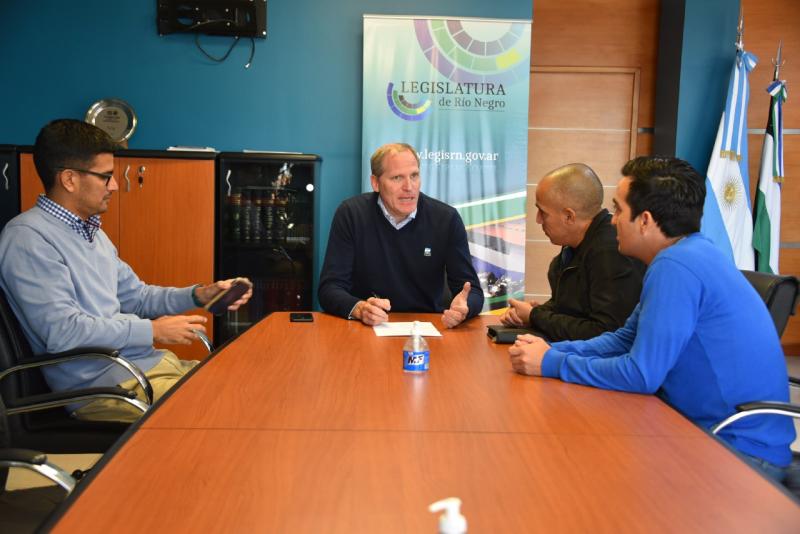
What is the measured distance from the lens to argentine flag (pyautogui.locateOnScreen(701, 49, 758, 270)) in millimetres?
4965

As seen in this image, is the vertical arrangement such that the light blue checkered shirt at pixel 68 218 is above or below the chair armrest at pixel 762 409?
above

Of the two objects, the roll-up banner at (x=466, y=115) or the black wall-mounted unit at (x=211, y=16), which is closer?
the roll-up banner at (x=466, y=115)

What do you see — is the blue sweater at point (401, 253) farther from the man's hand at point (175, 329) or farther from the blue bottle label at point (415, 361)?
the blue bottle label at point (415, 361)

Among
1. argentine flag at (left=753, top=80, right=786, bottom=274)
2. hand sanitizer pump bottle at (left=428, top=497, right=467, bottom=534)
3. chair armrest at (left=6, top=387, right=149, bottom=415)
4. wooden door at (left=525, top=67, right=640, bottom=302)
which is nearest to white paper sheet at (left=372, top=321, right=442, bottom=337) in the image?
chair armrest at (left=6, top=387, right=149, bottom=415)

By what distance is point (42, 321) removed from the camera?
2232 mm

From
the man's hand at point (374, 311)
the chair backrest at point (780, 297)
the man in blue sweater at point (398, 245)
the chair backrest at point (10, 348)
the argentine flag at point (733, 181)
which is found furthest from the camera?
the argentine flag at point (733, 181)

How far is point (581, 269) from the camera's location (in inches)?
99.3

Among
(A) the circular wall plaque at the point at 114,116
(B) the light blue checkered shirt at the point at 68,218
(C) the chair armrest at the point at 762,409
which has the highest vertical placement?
(A) the circular wall plaque at the point at 114,116

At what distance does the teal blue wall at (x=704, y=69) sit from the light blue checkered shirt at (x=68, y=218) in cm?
417

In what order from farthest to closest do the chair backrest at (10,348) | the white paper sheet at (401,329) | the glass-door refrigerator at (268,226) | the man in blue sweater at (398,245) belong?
1. the glass-door refrigerator at (268,226)
2. the man in blue sweater at (398,245)
3. the white paper sheet at (401,329)
4. the chair backrest at (10,348)

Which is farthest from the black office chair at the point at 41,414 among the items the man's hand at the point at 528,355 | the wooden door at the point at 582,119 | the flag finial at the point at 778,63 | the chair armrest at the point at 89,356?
the flag finial at the point at 778,63

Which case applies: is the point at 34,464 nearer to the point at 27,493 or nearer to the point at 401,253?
the point at 27,493

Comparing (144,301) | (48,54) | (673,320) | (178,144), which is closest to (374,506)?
(673,320)

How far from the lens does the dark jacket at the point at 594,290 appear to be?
7.62 ft
